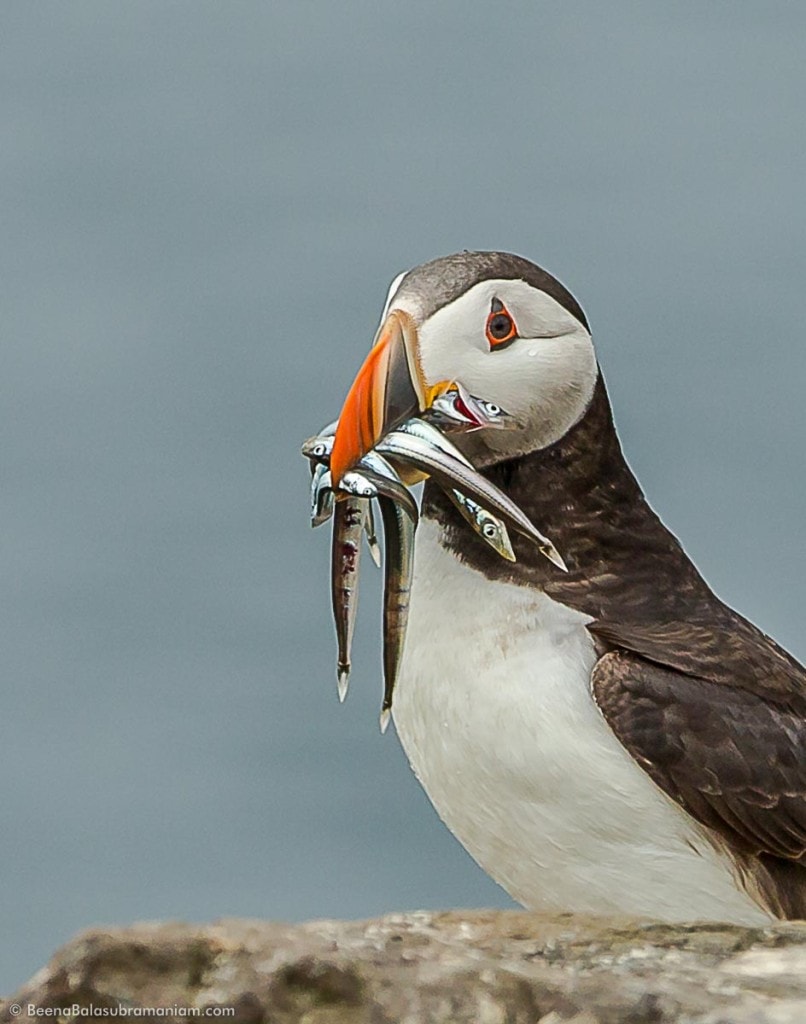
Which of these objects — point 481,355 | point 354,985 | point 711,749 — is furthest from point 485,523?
point 354,985

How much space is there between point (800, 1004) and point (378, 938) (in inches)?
33.0

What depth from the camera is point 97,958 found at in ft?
12.1

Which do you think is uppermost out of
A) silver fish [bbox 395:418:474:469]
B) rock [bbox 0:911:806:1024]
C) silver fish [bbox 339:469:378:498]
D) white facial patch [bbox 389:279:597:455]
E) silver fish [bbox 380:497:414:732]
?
white facial patch [bbox 389:279:597:455]

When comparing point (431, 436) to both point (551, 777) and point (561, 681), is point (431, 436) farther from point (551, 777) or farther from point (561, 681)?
point (551, 777)

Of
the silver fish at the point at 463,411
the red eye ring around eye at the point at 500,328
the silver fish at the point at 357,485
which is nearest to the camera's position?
the silver fish at the point at 357,485

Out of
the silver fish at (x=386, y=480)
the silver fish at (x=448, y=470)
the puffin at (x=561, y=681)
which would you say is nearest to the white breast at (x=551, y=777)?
the puffin at (x=561, y=681)

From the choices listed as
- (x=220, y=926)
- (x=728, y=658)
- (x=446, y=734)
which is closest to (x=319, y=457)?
(x=446, y=734)

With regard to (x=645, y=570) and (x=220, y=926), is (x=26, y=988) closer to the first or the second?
(x=220, y=926)

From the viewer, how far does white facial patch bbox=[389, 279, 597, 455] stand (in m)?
6.73

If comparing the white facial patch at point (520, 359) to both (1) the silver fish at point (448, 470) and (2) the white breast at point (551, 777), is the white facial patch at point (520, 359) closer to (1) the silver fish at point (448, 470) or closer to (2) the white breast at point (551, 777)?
(1) the silver fish at point (448, 470)

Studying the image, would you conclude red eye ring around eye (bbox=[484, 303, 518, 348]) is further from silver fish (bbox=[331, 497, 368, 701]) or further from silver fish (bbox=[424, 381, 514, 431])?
silver fish (bbox=[331, 497, 368, 701])

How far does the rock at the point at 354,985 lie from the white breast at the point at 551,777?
2722mm

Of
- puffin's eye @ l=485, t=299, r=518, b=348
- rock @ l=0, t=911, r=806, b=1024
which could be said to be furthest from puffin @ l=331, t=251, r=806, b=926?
rock @ l=0, t=911, r=806, b=1024

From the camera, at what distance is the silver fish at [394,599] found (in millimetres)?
6543
